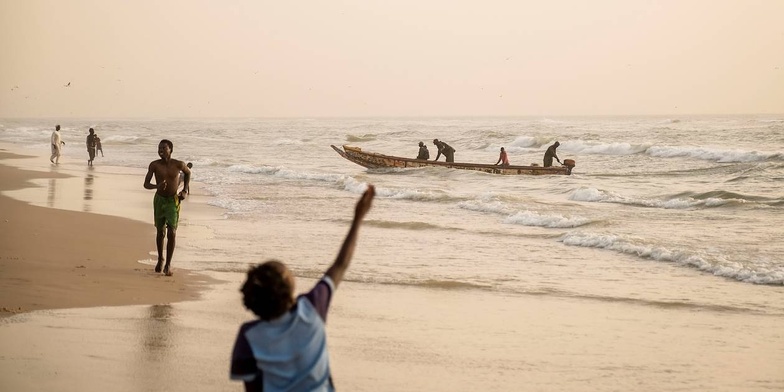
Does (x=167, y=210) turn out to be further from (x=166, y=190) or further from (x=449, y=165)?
(x=449, y=165)

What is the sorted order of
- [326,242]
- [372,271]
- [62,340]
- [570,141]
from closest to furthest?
[62,340], [372,271], [326,242], [570,141]

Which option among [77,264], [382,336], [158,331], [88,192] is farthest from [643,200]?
[158,331]

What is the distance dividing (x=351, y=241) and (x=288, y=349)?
415 mm

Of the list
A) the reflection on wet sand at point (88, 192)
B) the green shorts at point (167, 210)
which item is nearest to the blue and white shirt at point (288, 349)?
the green shorts at point (167, 210)

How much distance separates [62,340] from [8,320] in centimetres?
78

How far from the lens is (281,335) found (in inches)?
115

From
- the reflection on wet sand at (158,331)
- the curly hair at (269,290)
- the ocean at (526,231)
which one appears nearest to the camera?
the curly hair at (269,290)

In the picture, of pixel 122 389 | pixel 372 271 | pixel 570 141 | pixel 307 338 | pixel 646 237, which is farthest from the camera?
pixel 570 141

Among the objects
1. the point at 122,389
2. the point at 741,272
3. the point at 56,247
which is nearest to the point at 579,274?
the point at 741,272

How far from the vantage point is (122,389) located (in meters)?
5.43

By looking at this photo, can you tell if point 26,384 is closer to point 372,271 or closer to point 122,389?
point 122,389

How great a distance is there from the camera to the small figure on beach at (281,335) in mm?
2859

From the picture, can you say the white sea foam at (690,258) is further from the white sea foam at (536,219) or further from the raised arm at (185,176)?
the raised arm at (185,176)

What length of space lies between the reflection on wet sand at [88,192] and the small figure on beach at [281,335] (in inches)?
513
